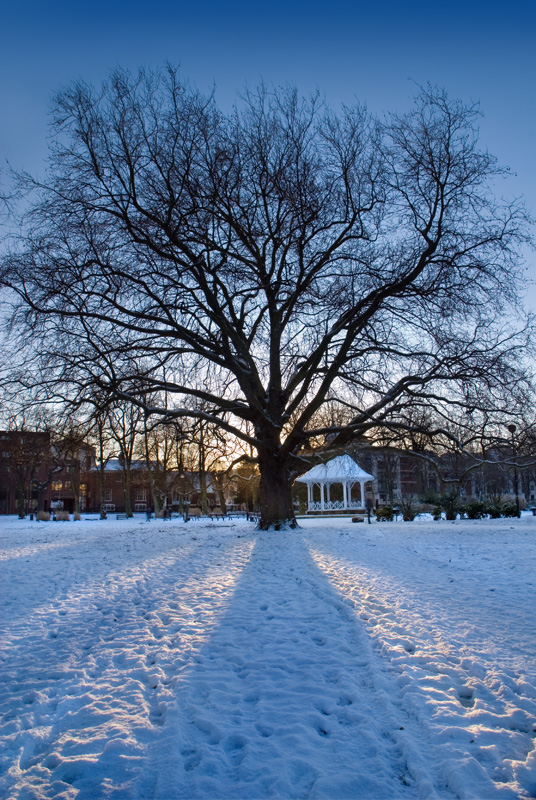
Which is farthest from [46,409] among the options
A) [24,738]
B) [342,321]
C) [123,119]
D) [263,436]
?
[24,738]

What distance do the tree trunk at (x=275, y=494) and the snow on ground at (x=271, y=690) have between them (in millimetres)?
10053

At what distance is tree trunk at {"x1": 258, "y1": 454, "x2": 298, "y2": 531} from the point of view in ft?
58.2

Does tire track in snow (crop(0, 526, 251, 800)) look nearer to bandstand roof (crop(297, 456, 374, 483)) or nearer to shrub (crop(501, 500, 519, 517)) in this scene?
shrub (crop(501, 500, 519, 517))

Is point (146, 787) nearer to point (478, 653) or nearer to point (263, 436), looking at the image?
point (478, 653)

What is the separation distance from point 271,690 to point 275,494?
14.7 metres

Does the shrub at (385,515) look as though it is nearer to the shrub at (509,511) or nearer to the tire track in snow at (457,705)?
the shrub at (509,511)

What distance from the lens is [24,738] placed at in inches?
115

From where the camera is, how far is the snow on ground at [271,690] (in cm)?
248

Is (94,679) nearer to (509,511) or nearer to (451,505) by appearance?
(451,505)

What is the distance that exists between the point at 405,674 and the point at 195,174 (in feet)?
44.1

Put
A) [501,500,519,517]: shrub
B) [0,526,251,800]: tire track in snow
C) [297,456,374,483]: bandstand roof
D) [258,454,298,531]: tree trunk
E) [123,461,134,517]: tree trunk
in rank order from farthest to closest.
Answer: [297,456,374,483]: bandstand roof < [123,461,134,517]: tree trunk < [501,500,519,517]: shrub < [258,454,298,531]: tree trunk < [0,526,251,800]: tire track in snow

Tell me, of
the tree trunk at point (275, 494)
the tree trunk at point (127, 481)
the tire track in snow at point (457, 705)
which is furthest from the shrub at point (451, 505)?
the tire track in snow at point (457, 705)

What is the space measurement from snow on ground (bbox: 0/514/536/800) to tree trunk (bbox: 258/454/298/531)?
10053 millimetres

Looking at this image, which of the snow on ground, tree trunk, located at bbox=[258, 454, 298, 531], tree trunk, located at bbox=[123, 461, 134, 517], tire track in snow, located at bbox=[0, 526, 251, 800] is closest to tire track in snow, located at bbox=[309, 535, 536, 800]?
the snow on ground
